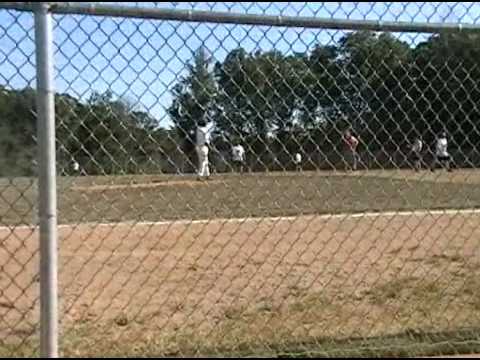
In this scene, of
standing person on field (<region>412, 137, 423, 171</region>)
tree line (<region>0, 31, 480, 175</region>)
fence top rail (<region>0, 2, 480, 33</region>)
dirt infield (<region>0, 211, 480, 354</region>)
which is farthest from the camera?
standing person on field (<region>412, 137, 423, 171</region>)

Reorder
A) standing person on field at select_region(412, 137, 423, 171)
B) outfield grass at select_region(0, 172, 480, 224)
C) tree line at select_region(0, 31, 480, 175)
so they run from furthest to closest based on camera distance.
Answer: outfield grass at select_region(0, 172, 480, 224) → standing person on field at select_region(412, 137, 423, 171) → tree line at select_region(0, 31, 480, 175)

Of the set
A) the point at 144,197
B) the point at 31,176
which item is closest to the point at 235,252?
the point at 31,176

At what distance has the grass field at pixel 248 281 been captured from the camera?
4988 mm

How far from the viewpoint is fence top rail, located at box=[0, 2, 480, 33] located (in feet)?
12.1

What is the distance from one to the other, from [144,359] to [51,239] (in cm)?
115

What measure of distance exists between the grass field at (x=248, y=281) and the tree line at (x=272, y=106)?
457 mm

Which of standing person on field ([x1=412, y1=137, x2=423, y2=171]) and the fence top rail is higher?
the fence top rail

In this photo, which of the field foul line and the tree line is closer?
the tree line

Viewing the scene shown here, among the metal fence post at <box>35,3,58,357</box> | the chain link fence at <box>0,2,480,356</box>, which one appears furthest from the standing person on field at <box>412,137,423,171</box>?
the metal fence post at <box>35,3,58,357</box>

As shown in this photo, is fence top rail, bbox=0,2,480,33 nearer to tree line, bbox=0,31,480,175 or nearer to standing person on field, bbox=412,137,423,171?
tree line, bbox=0,31,480,175

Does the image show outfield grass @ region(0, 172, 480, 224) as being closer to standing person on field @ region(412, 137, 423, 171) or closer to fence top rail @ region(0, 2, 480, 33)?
standing person on field @ region(412, 137, 423, 171)

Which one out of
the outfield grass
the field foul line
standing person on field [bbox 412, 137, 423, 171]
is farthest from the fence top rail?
the field foul line

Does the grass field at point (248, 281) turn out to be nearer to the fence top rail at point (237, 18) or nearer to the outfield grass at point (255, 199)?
the outfield grass at point (255, 199)

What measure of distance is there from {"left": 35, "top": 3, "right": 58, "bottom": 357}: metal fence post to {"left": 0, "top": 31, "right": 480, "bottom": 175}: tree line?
0.37 metres
